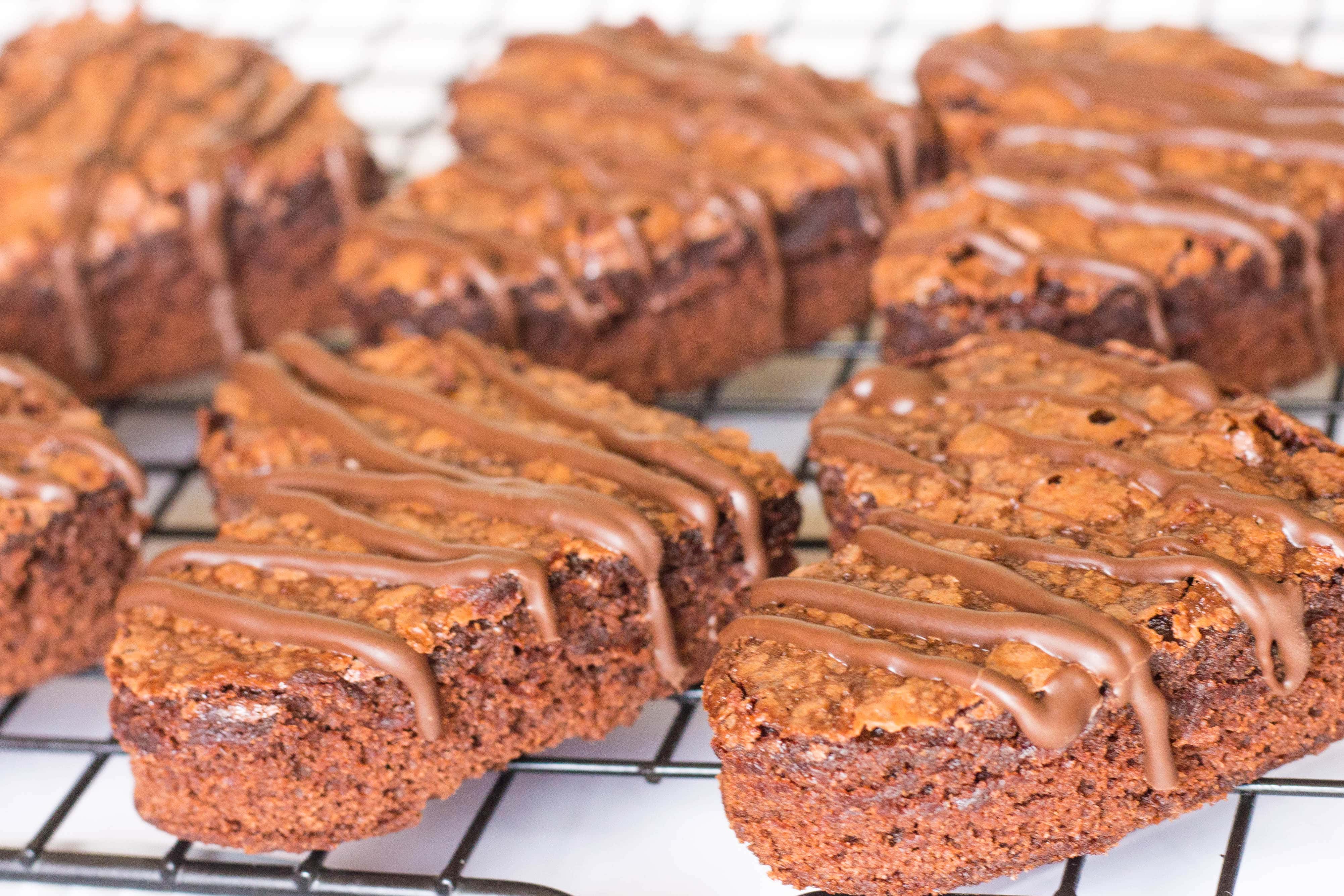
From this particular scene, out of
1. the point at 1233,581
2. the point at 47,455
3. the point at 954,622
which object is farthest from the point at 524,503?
the point at 1233,581

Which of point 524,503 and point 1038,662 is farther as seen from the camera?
point 524,503

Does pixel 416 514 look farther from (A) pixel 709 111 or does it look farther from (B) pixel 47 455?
(A) pixel 709 111

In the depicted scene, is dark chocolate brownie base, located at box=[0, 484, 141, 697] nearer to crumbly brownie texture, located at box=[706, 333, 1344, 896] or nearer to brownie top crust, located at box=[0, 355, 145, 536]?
brownie top crust, located at box=[0, 355, 145, 536]

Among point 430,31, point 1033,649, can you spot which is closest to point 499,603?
point 1033,649

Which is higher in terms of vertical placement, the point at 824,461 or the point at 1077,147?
the point at 1077,147

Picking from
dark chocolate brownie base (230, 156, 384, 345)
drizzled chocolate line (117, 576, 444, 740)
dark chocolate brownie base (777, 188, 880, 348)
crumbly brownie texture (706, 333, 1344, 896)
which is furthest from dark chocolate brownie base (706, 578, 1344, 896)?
dark chocolate brownie base (230, 156, 384, 345)

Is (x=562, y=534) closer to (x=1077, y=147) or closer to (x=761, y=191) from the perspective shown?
(x=761, y=191)
